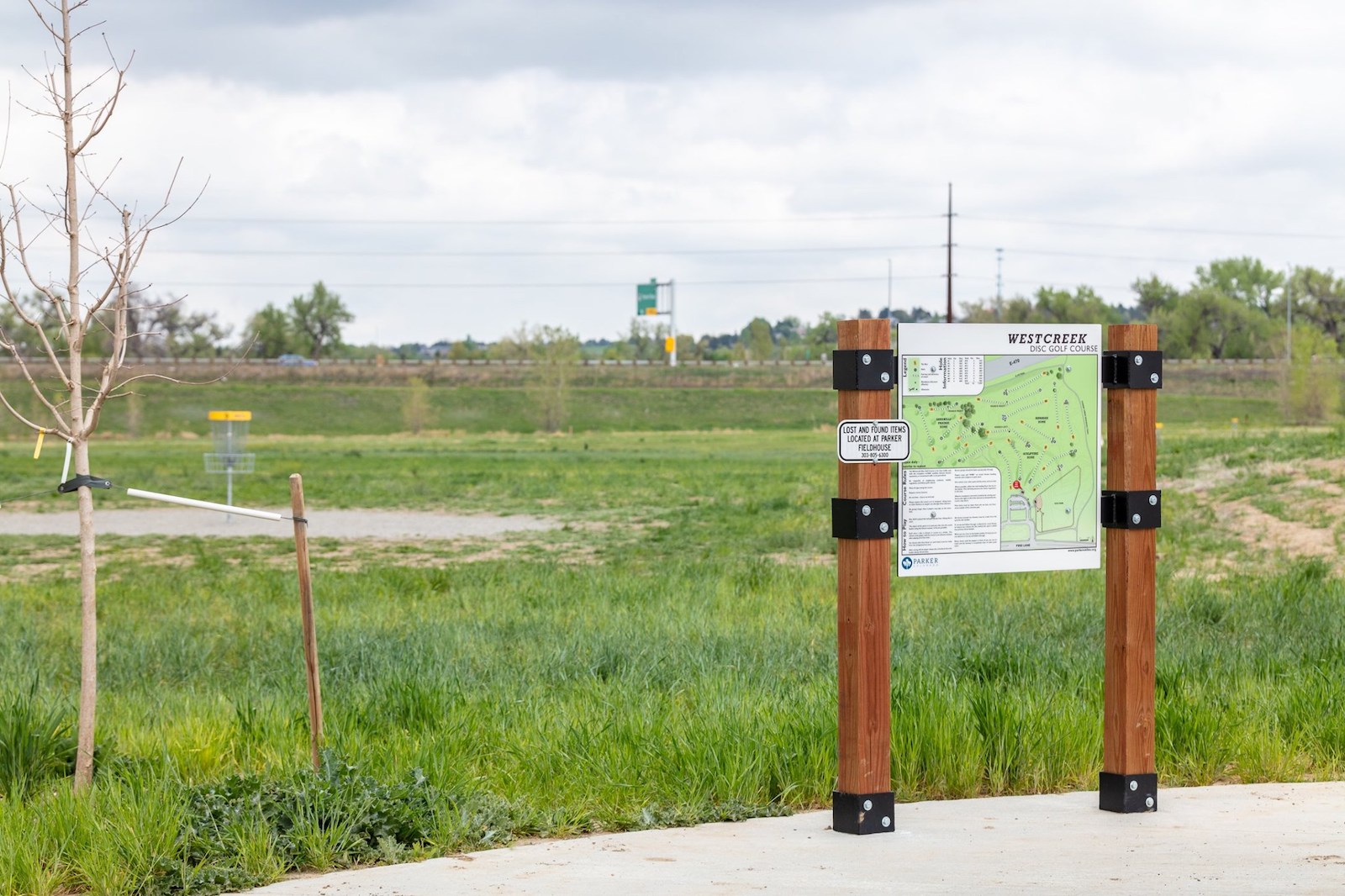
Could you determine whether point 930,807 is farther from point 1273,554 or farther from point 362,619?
point 1273,554

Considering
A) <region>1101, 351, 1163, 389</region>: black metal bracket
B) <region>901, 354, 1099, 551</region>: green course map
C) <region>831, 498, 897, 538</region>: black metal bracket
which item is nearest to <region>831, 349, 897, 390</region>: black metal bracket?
<region>901, 354, 1099, 551</region>: green course map

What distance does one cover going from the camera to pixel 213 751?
6605mm

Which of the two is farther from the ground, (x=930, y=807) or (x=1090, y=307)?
(x=1090, y=307)

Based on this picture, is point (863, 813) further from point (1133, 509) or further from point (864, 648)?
point (1133, 509)

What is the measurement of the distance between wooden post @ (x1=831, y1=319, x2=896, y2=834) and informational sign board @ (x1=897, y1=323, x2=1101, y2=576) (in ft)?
0.52

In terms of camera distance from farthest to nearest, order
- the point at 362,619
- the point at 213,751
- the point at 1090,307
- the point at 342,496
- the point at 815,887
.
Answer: the point at 1090,307 < the point at 342,496 < the point at 362,619 < the point at 213,751 < the point at 815,887

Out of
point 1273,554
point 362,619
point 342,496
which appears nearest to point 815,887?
point 362,619

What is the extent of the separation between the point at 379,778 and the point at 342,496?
25372mm

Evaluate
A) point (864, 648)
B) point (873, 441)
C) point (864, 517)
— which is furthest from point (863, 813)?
point (873, 441)

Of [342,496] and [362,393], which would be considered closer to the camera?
[342,496]

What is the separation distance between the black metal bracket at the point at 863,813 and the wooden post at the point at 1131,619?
0.98 meters

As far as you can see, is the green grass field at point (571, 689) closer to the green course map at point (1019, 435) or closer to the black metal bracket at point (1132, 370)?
the green course map at point (1019, 435)

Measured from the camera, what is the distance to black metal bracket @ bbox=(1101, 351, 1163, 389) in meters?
5.99

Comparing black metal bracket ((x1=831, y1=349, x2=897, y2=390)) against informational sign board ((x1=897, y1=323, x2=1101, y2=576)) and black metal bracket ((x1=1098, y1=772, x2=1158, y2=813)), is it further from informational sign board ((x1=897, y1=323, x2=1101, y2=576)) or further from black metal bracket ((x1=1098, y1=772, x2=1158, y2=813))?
black metal bracket ((x1=1098, y1=772, x2=1158, y2=813))
